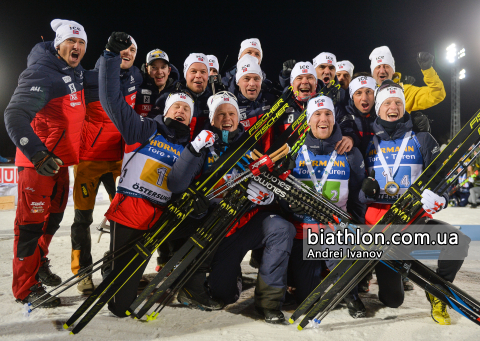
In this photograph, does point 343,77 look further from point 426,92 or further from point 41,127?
point 41,127

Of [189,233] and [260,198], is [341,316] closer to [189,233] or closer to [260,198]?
[260,198]

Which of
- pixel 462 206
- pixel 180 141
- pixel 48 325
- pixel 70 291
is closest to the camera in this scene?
pixel 48 325

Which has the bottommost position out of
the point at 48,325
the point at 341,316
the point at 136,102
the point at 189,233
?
the point at 48,325

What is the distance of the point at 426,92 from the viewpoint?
13.4 feet

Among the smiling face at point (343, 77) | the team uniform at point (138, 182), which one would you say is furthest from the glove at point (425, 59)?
the team uniform at point (138, 182)

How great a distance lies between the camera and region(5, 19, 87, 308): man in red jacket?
2762 millimetres

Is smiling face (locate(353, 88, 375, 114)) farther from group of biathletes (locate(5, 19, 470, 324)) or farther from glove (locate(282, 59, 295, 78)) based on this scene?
glove (locate(282, 59, 295, 78))

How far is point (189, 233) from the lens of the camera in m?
2.97

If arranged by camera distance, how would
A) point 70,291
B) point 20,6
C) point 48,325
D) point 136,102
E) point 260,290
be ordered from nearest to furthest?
point 48,325 → point 260,290 → point 70,291 → point 136,102 → point 20,6

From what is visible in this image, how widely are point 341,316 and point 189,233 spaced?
1.57 m

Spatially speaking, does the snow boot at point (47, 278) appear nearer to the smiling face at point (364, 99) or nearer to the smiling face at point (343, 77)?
the smiling face at point (364, 99)

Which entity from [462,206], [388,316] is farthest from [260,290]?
[462,206]

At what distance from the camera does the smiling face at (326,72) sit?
4328 mm

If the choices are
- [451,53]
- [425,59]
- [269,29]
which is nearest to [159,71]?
[425,59]
